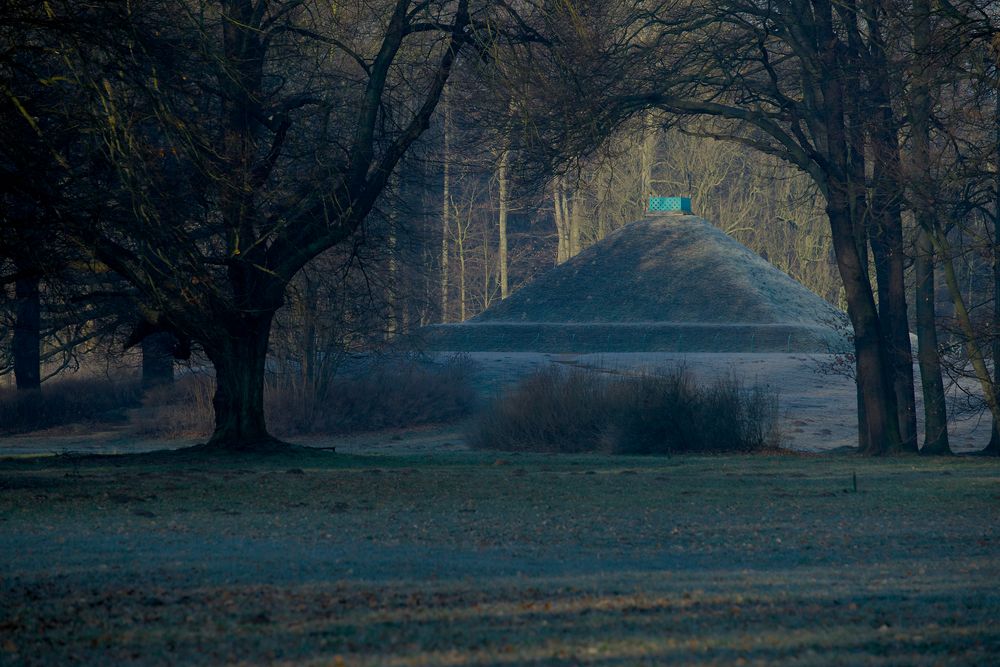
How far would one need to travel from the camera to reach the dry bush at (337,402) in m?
32.7

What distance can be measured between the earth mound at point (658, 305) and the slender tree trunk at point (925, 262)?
75.3ft

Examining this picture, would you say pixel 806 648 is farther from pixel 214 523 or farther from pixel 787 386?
pixel 787 386

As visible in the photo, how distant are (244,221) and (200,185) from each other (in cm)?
95

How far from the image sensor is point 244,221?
1619 centimetres

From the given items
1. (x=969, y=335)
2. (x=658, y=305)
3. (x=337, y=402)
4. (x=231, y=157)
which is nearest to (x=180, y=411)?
(x=337, y=402)

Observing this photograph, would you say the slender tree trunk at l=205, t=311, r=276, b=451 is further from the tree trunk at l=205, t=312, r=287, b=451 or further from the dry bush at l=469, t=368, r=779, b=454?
the dry bush at l=469, t=368, r=779, b=454

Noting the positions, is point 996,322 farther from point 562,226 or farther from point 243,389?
point 562,226

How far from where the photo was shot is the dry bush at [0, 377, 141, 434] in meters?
34.3

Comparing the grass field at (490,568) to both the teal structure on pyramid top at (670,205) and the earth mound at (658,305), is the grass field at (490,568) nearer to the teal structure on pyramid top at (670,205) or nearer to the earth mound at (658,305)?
the earth mound at (658,305)

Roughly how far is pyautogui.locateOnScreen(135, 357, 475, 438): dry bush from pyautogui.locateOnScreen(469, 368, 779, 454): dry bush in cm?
763

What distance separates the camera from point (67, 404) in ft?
118

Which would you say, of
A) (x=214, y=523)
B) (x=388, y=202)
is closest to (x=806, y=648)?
(x=214, y=523)

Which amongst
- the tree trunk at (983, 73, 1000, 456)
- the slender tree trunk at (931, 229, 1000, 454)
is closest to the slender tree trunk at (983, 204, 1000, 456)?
the tree trunk at (983, 73, 1000, 456)

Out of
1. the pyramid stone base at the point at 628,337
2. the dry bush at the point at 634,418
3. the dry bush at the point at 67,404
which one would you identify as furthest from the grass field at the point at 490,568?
the pyramid stone base at the point at 628,337
